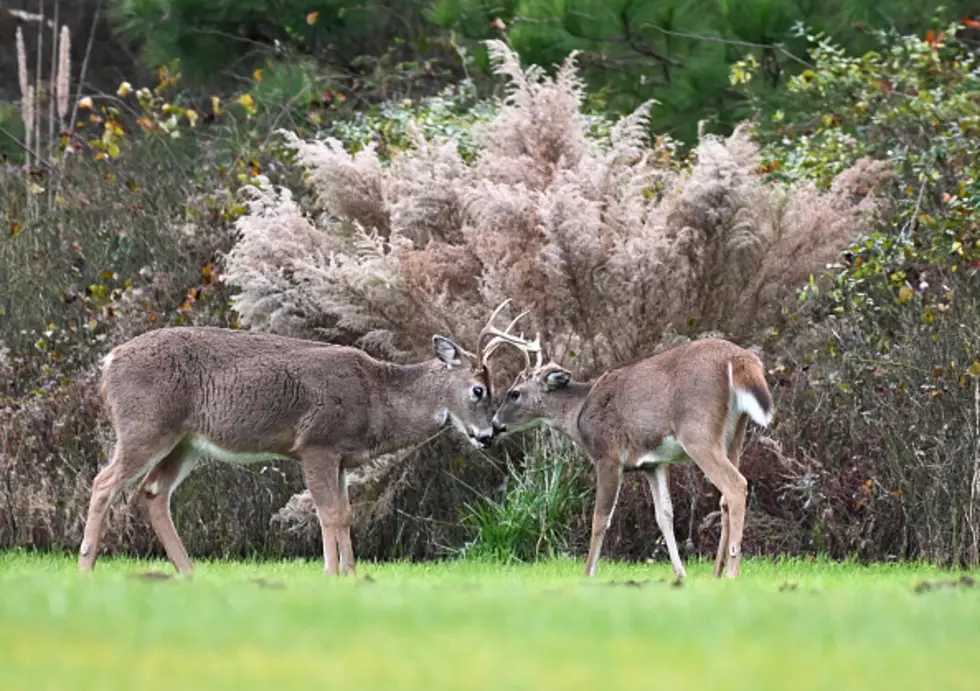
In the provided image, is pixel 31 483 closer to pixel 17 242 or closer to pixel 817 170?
pixel 17 242

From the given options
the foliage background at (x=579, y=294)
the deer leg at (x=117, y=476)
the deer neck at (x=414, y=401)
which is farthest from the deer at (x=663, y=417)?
the deer leg at (x=117, y=476)

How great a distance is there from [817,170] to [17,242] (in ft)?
22.9

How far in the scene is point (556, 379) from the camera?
13617 millimetres

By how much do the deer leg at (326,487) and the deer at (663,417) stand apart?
159 cm

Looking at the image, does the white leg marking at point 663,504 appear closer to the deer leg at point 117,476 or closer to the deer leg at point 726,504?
the deer leg at point 726,504

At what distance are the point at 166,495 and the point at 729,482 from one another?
3.56 m

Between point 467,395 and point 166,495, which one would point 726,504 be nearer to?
point 467,395

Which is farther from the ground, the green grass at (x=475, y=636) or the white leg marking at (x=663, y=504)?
the green grass at (x=475, y=636)

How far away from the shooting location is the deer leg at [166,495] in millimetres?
12297

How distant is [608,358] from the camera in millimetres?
15055

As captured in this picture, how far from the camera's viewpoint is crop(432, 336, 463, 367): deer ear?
13.4 metres

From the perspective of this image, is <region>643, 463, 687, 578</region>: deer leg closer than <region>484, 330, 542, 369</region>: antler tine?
Yes

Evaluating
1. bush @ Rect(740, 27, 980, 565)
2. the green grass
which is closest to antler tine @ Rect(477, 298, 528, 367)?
bush @ Rect(740, 27, 980, 565)

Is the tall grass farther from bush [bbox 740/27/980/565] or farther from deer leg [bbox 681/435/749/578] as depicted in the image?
deer leg [bbox 681/435/749/578]
